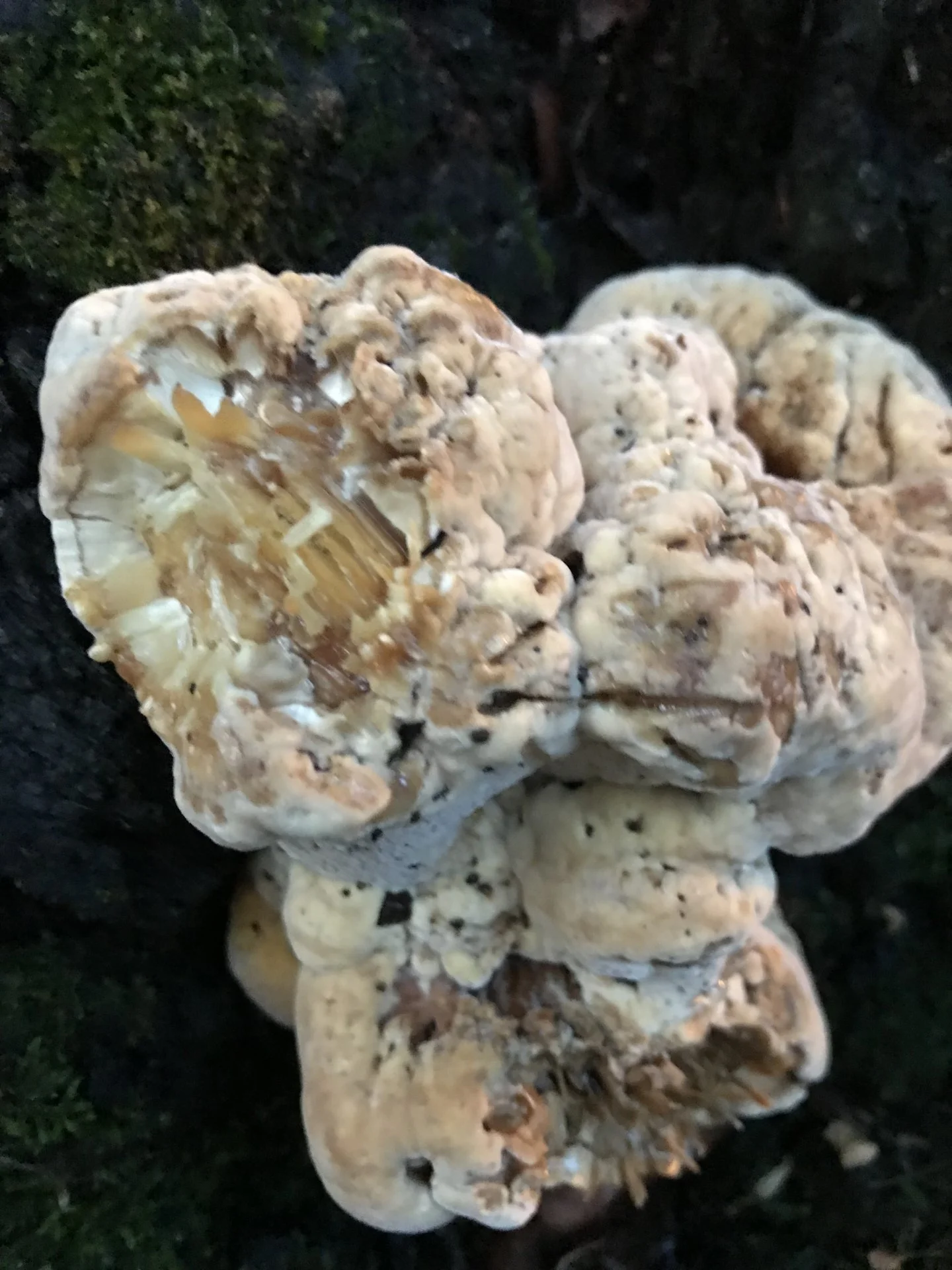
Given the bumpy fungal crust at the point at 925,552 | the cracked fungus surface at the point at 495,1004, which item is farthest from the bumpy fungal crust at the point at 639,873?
the bumpy fungal crust at the point at 925,552

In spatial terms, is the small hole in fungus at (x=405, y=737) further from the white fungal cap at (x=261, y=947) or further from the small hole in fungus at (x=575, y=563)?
the white fungal cap at (x=261, y=947)

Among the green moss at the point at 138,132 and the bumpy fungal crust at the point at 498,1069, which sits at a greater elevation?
the green moss at the point at 138,132

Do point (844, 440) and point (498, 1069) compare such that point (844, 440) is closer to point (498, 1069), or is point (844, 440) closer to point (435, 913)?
point (435, 913)

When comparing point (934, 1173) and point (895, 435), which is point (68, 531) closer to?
point (895, 435)

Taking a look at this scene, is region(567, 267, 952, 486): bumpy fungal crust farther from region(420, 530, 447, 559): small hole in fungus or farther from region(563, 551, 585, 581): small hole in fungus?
region(420, 530, 447, 559): small hole in fungus

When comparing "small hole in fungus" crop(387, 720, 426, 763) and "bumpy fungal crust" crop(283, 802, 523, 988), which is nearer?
"small hole in fungus" crop(387, 720, 426, 763)

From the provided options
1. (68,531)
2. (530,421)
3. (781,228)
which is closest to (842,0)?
(781,228)

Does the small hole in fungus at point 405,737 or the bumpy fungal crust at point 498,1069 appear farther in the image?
the bumpy fungal crust at point 498,1069

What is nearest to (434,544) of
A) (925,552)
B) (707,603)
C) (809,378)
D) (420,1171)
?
(707,603)

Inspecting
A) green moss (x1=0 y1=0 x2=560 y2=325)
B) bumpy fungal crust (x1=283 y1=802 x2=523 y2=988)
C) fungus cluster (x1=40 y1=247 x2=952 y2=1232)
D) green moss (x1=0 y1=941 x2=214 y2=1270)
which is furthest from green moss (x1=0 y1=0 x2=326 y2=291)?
green moss (x1=0 y1=941 x2=214 y2=1270)
